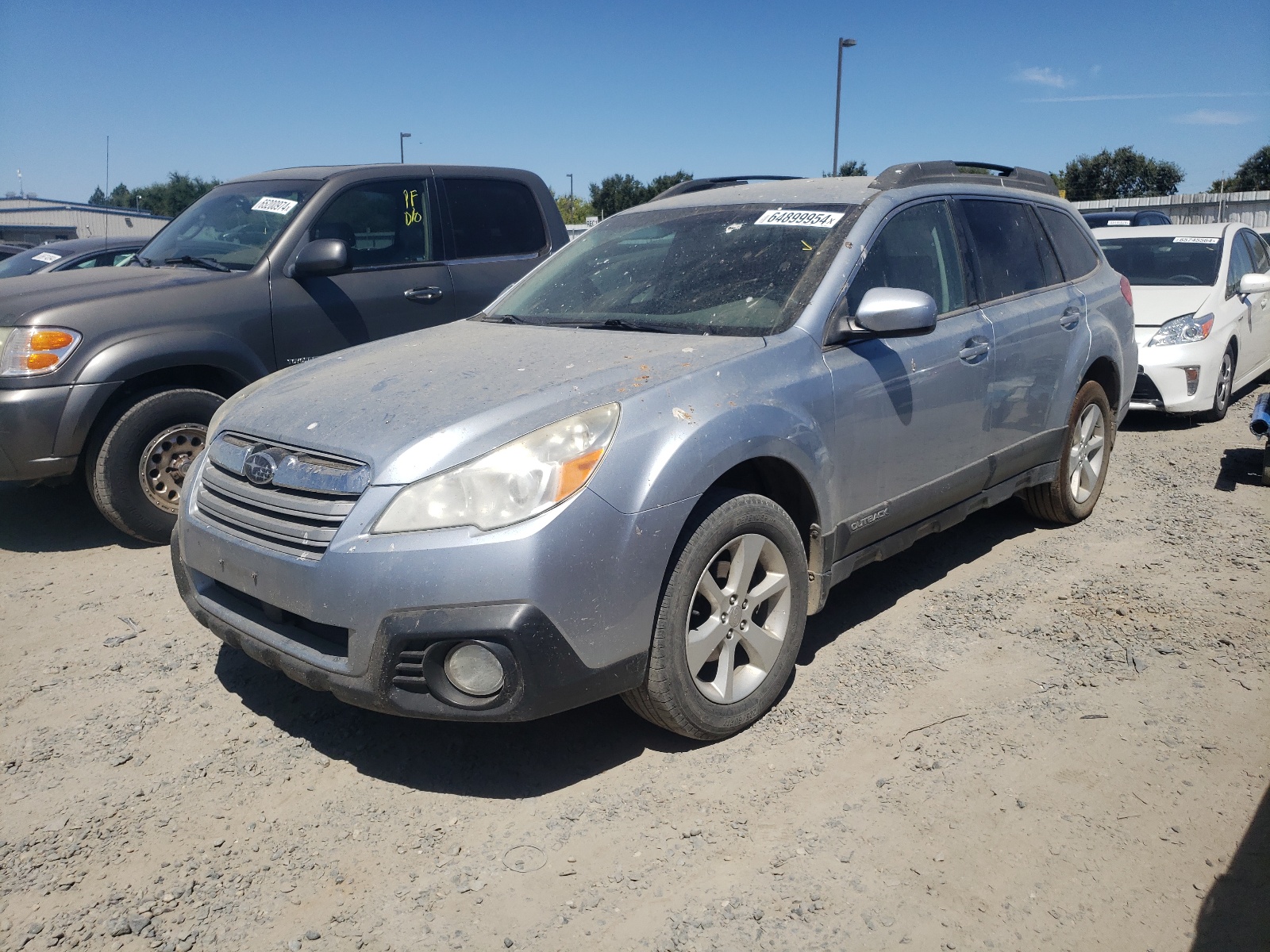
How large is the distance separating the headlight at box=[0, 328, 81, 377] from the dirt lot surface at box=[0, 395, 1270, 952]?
1202 mm

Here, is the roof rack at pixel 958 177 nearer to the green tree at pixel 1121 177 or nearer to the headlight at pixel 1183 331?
the headlight at pixel 1183 331

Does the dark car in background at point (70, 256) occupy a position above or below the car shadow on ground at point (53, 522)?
above

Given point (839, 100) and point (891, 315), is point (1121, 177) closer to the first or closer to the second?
point (839, 100)

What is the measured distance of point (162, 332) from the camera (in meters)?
5.06

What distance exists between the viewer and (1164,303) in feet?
26.1

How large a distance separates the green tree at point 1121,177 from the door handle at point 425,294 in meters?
51.8

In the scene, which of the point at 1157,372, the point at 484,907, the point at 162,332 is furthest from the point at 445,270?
Result: the point at 1157,372

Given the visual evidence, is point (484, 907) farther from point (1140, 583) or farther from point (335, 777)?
point (1140, 583)

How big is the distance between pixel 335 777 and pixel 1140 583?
11.6 ft

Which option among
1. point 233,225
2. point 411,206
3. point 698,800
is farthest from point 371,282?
point 698,800

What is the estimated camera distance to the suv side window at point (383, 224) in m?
5.85

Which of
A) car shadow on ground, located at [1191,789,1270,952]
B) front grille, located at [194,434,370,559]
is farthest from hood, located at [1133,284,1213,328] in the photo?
front grille, located at [194,434,370,559]

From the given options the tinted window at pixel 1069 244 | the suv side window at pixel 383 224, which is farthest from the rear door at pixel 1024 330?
the suv side window at pixel 383 224

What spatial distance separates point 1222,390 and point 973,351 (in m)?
5.18
